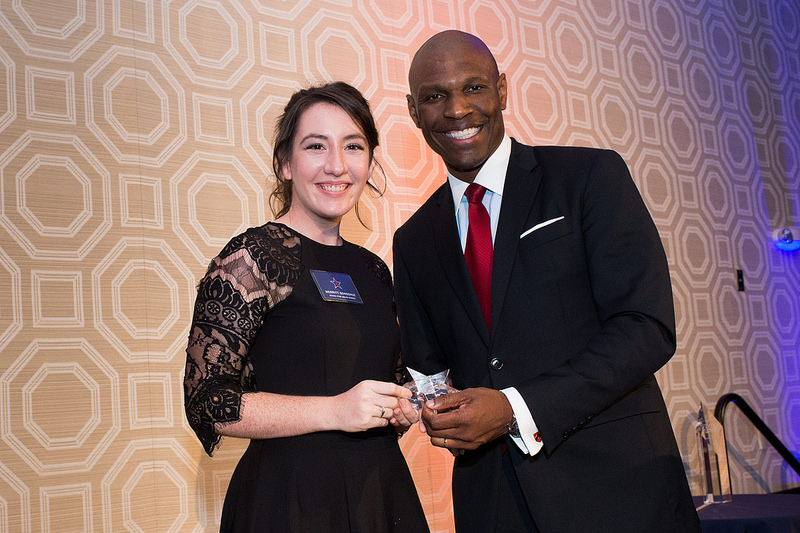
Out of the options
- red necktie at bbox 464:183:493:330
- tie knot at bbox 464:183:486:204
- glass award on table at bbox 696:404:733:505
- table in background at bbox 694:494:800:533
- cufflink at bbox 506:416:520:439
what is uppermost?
tie knot at bbox 464:183:486:204

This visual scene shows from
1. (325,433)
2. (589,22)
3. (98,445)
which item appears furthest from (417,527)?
(589,22)

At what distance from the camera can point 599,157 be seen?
1.83 metres

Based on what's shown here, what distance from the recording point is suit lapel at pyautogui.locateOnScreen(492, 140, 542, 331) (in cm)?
176

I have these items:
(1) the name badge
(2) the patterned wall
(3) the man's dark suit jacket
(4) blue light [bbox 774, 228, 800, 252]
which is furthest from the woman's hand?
(4) blue light [bbox 774, 228, 800, 252]

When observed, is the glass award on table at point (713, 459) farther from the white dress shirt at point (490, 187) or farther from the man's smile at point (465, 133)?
the man's smile at point (465, 133)

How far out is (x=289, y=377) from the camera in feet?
6.30

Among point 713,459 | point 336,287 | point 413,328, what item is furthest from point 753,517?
point 336,287

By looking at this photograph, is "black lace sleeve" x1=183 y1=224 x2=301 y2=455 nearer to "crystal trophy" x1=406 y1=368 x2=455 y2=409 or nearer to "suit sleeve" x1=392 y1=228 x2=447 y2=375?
"suit sleeve" x1=392 y1=228 x2=447 y2=375

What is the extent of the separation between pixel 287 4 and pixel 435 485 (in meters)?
2.58

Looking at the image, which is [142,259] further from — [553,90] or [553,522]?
[553,90]

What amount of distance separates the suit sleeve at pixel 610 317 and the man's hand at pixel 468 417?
73 mm

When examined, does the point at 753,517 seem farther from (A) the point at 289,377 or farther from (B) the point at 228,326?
(B) the point at 228,326

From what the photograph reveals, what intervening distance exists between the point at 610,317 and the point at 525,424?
1.13 ft

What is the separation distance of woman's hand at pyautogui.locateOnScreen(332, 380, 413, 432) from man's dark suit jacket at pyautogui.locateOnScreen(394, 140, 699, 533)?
0.75ft
